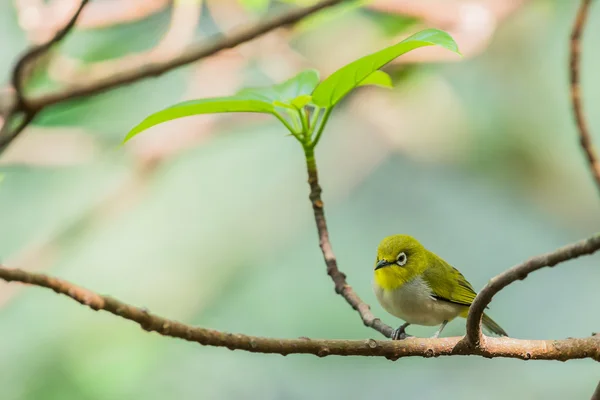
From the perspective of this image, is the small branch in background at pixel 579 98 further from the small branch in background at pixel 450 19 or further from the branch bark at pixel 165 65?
the small branch in background at pixel 450 19

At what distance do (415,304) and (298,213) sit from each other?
7.03ft

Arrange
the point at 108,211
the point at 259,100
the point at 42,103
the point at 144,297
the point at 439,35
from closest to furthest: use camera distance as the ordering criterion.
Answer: the point at 439,35
the point at 259,100
the point at 42,103
the point at 108,211
the point at 144,297

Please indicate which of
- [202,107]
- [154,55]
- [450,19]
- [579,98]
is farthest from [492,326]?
[450,19]

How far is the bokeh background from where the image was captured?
9.96 ft

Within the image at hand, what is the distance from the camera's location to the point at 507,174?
130 inches

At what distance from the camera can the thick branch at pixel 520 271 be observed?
60cm

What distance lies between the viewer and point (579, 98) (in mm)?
1106

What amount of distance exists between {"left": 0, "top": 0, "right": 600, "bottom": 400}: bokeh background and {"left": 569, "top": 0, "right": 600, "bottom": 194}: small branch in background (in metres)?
1.71

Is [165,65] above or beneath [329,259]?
above

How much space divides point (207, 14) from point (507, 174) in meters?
1.64

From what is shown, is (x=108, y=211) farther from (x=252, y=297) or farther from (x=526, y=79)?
(x=526, y=79)

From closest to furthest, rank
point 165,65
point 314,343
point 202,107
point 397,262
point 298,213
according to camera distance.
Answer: point 314,343, point 202,107, point 165,65, point 397,262, point 298,213

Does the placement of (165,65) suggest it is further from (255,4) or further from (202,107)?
(255,4)

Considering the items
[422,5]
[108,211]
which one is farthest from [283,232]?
[422,5]
